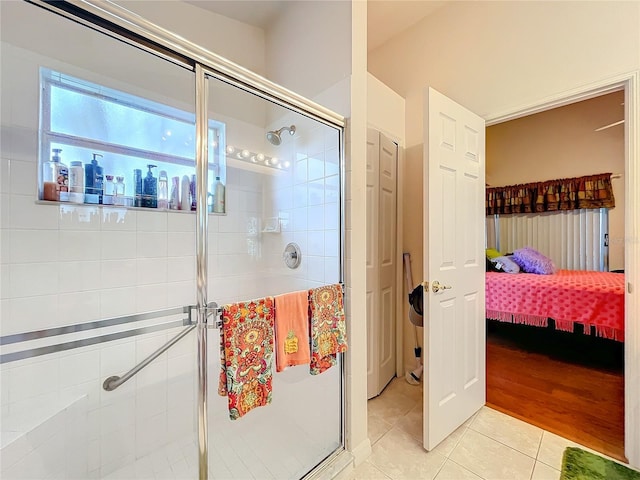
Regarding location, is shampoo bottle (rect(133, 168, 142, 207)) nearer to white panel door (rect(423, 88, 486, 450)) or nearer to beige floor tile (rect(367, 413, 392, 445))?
white panel door (rect(423, 88, 486, 450))

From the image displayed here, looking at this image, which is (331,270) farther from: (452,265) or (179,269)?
(179,269)

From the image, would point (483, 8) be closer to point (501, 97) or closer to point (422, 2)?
point (422, 2)

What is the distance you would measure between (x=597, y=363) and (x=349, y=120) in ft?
10.9

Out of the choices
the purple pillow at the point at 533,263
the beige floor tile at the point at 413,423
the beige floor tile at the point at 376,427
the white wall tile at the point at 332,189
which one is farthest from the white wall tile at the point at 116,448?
the purple pillow at the point at 533,263

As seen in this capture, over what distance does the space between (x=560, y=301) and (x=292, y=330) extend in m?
2.68

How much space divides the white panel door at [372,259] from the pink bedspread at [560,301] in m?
1.66

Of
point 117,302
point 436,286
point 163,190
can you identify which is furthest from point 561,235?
point 117,302

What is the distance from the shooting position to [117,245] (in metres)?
1.59

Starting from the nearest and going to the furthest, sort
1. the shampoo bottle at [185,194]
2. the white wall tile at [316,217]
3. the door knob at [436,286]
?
the door knob at [436,286], the white wall tile at [316,217], the shampoo bottle at [185,194]

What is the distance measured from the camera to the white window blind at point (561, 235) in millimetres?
3704

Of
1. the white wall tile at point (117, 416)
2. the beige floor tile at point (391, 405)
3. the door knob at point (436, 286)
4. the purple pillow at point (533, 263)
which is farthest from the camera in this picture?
the purple pillow at point (533, 263)

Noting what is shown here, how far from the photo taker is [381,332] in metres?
2.24

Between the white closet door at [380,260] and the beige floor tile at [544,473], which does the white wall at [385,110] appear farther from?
the beige floor tile at [544,473]

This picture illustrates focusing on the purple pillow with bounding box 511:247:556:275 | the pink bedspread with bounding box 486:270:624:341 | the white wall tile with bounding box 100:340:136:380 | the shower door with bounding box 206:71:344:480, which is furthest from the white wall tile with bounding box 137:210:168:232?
the purple pillow with bounding box 511:247:556:275
